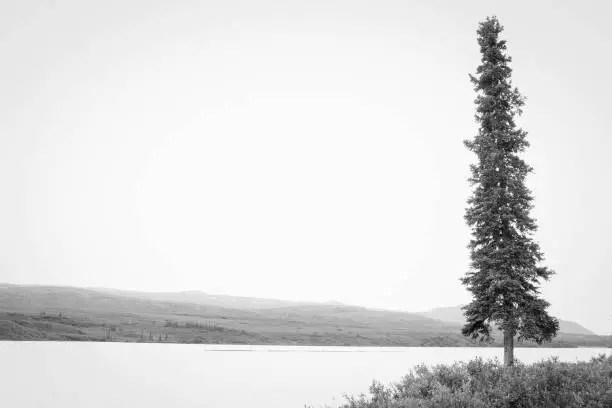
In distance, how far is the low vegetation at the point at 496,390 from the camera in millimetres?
15055

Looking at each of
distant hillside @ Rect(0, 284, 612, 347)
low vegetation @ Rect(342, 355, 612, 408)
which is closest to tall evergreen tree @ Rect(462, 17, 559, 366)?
low vegetation @ Rect(342, 355, 612, 408)

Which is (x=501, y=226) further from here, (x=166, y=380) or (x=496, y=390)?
(x=166, y=380)

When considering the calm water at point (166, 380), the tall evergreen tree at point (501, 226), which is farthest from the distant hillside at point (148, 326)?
the tall evergreen tree at point (501, 226)

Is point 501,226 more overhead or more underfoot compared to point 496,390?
more overhead

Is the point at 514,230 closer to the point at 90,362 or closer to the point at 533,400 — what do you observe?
the point at 533,400

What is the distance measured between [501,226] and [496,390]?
14.1 m

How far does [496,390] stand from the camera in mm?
16594

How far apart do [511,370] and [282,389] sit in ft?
33.4

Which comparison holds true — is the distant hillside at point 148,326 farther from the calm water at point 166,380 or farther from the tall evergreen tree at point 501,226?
the tall evergreen tree at point 501,226

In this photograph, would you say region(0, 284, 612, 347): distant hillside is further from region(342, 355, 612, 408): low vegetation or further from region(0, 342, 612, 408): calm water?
region(342, 355, 612, 408): low vegetation

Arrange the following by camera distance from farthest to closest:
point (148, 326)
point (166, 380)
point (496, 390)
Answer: point (148, 326)
point (166, 380)
point (496, 390)

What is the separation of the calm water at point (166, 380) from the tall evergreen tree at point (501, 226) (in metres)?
7.58

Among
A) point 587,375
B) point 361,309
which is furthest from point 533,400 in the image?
point 361,309

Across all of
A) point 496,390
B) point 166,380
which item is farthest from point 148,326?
point 496,390
